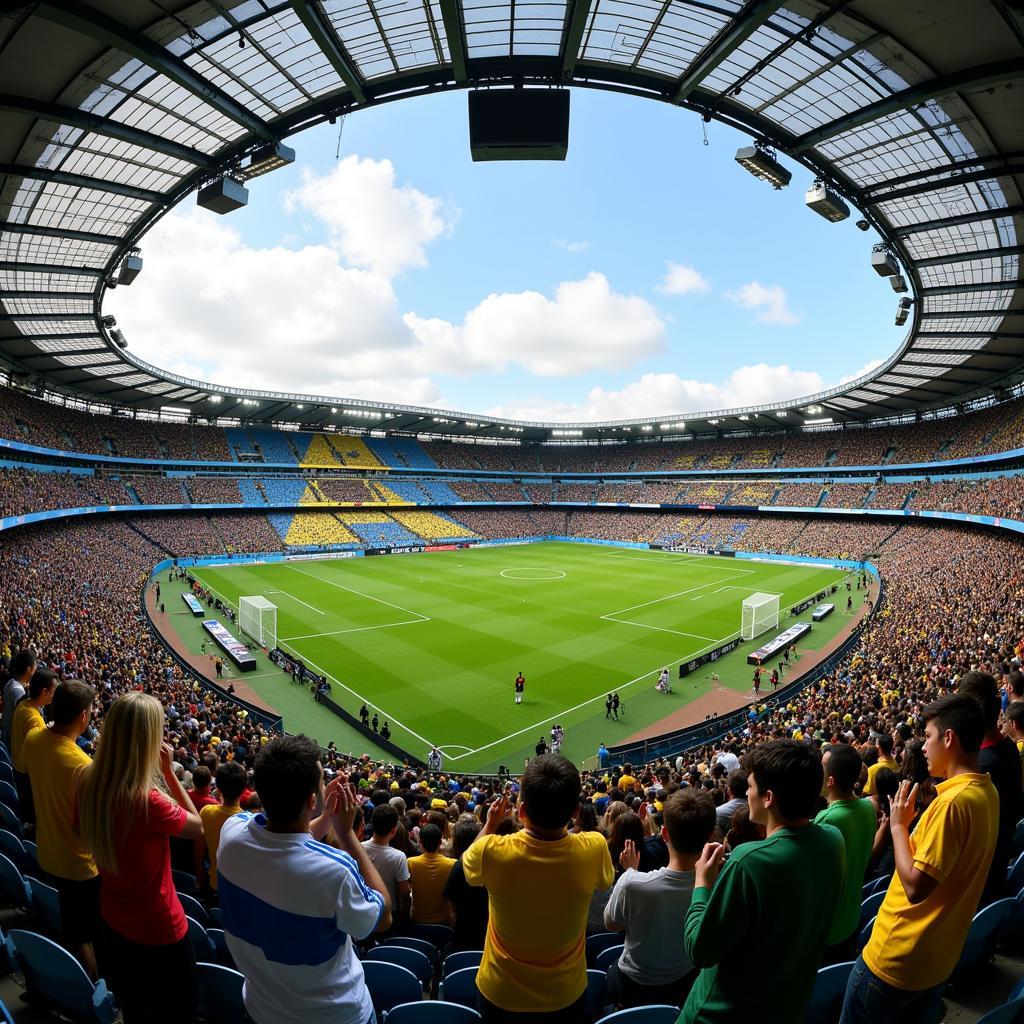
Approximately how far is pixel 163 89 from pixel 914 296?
3138 centimetres

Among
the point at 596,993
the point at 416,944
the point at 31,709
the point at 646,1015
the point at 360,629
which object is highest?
the point at 31,709

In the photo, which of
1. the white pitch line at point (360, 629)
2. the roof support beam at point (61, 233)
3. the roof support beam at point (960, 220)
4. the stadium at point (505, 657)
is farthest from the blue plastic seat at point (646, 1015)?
the white pitch line at point (360, 629)

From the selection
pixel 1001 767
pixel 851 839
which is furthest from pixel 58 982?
pixel 1001 767

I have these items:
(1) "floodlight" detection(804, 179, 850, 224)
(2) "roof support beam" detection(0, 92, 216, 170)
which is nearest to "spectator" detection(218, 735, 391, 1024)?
(2) "roof support beam" detection(0, 92, 216, 170)

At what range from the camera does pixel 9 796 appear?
7.46m

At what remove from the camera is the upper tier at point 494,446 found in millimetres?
46438

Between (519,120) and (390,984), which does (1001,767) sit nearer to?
(390,984)

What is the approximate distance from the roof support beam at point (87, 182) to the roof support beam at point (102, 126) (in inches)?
107

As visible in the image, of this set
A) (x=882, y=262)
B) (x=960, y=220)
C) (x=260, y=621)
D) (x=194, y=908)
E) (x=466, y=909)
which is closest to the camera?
(x=466, y=909)

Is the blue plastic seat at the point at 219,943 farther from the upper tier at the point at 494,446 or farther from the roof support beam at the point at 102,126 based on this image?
the upper tier at the point at 494,446

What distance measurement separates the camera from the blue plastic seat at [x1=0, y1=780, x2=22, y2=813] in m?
7.41

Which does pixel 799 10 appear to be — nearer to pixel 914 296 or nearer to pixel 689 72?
pixel 689 72

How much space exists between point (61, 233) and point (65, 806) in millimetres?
26539

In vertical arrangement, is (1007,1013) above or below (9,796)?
above
